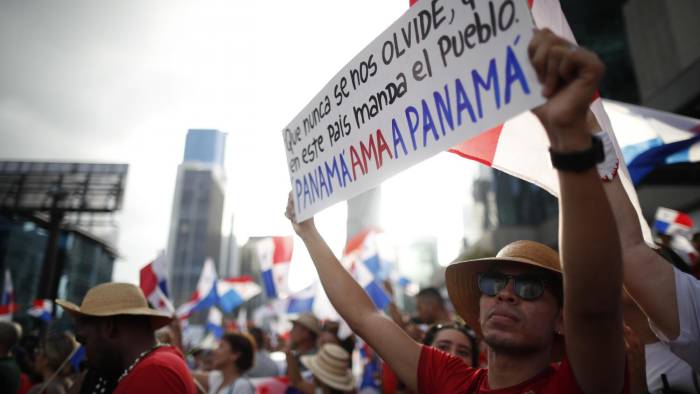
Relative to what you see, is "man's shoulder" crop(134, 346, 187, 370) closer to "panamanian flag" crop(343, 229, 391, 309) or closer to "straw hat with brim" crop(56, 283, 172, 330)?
"straw hat with brim" crop(56, 283, 172, 330)

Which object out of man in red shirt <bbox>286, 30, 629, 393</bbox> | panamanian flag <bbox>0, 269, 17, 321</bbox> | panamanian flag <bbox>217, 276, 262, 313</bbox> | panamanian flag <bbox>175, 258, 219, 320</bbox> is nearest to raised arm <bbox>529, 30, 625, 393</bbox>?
man in red shirt <bbox>286, 30, 629, 393</bbox>

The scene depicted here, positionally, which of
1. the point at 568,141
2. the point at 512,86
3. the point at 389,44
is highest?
the point at 389,44

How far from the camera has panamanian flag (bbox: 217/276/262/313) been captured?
10.4 m

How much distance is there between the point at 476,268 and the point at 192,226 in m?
82.2

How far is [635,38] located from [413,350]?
13.7 m

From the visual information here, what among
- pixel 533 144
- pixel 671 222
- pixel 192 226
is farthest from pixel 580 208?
pixel 192 226

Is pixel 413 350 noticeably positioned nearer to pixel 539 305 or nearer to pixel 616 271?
pixel 539 305

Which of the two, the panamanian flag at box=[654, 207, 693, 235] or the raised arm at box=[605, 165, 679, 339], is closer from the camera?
the raised arm at box=[605, 165, 679, 339]

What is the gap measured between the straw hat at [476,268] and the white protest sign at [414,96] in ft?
1.91

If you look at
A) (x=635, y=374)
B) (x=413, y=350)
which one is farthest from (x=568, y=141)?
(x=635, y=374)

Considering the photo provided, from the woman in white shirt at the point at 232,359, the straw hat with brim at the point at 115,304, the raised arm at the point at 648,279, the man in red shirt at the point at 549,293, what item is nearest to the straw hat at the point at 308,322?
the woman in white shirt at the point at 232,359

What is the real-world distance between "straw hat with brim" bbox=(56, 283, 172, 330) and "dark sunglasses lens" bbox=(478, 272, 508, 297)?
79.1 inches

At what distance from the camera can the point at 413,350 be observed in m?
1.89

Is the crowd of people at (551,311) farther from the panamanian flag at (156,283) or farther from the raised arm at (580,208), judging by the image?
the panamanian flag at (156,283)
